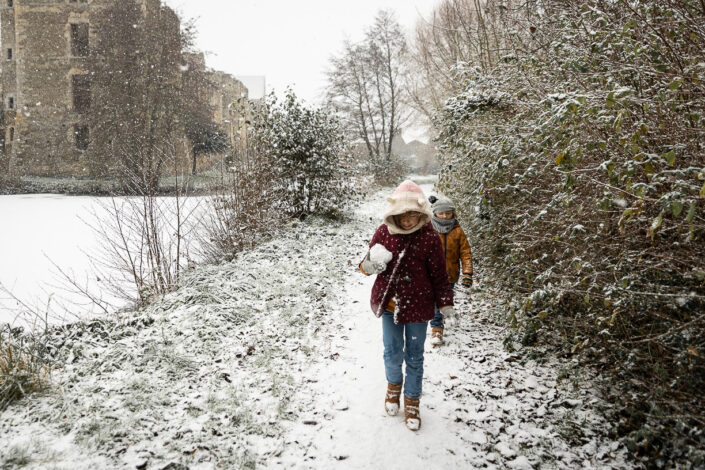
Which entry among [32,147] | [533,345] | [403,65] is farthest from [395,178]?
[32,147]

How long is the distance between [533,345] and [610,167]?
2.57 meters

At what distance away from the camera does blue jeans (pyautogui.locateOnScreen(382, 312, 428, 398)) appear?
2.90 meters

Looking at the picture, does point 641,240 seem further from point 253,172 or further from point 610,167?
point 253,172

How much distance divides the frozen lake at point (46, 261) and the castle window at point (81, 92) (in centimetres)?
1362

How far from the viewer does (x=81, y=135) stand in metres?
26.9

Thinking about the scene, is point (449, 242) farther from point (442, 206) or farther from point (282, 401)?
point (282, 401)

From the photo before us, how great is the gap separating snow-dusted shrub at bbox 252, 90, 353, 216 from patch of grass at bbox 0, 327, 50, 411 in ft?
20.6

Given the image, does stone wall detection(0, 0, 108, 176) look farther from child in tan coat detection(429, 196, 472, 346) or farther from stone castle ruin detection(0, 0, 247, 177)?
child in tan coat detection(429, 196, 472, 346)

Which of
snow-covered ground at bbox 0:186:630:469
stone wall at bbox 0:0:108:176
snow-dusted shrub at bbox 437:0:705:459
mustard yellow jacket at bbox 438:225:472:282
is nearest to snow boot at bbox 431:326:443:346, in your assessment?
snow-covered ground at bbox 0:186:630:469

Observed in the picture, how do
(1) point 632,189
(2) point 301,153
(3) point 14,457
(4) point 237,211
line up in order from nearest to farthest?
(1) point 632,189
(3) point 14,457
(4) point 237,211
(2) point 301,153

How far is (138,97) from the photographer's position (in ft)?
72.8

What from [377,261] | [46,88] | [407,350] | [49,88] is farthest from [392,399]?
→ [46,88]

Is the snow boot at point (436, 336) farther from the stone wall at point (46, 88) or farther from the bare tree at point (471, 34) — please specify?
the stone wall at point (46, 88)

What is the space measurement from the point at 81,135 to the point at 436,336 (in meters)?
32.6
